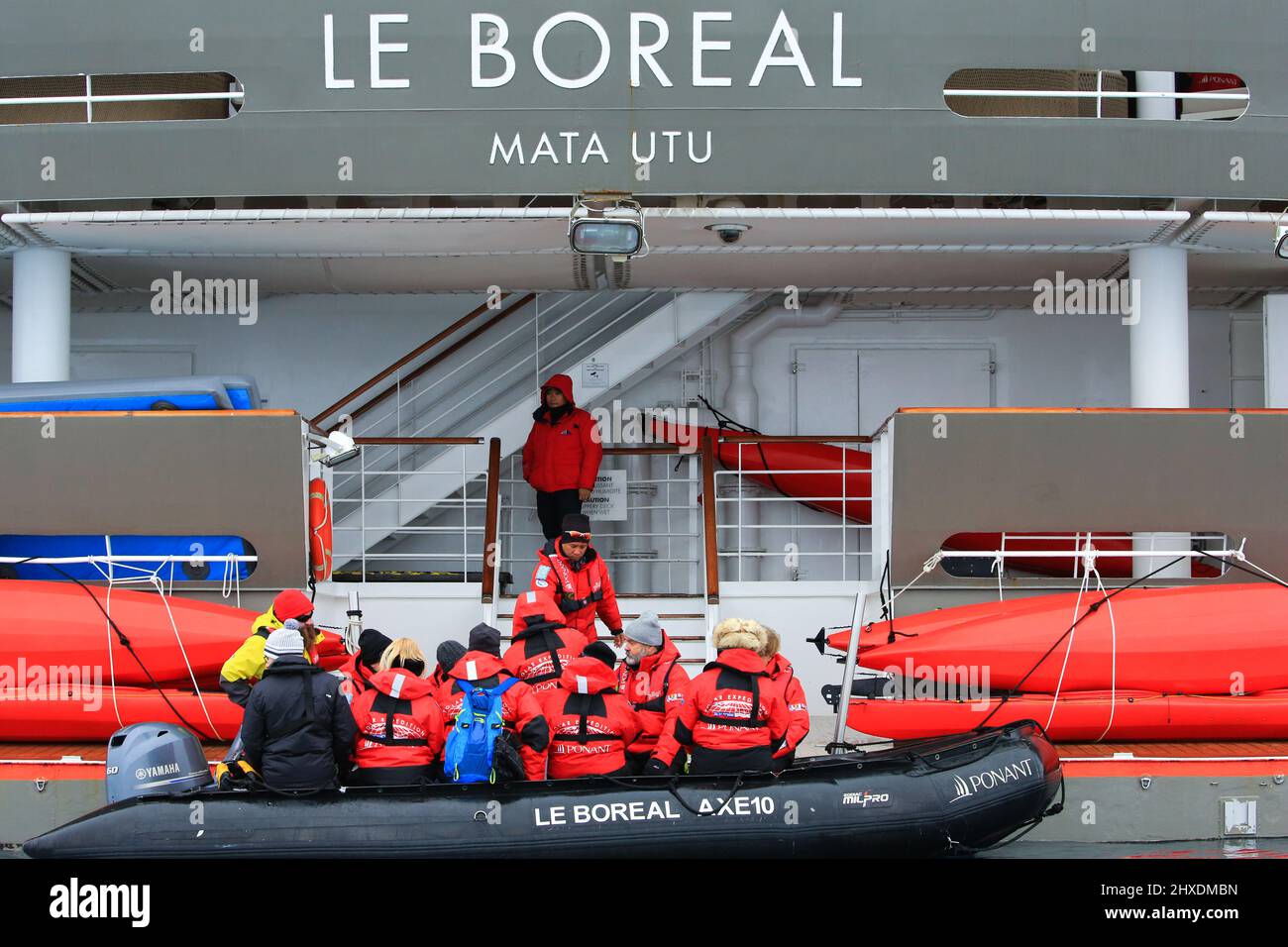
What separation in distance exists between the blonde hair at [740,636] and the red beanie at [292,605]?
6.87 ft

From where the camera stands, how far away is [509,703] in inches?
236

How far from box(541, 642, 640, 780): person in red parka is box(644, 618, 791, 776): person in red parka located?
0.69ft

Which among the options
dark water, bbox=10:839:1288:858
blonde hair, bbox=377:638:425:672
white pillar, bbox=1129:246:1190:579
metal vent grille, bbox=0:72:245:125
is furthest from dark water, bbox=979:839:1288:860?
metal vent grille, bbox=0:72:245:125

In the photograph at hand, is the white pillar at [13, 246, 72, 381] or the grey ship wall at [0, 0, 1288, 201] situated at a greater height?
the grey ship wall at [0, 0, 1288, 201]

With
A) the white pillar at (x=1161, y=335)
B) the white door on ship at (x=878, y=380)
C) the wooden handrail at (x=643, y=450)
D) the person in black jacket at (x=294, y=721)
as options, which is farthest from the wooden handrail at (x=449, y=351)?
the person in black jacket at (x=294, y=721)

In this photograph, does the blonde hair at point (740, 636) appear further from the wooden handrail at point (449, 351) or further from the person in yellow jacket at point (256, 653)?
the wooden handrail at point (449, 351)

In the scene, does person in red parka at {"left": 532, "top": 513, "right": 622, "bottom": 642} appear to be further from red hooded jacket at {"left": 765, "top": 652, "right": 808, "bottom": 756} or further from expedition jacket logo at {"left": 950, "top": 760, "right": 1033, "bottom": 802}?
expedition jacket logo at {"left": 950, "top": 760, "right": 1033, "bottom": 802}

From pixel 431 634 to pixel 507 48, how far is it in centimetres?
381

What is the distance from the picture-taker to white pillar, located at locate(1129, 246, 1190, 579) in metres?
8.50

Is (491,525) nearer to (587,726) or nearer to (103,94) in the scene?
(587,726)

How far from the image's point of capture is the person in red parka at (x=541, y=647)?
630 centimetres

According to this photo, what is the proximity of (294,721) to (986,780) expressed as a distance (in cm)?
319

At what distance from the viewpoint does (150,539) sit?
8227 millimetres

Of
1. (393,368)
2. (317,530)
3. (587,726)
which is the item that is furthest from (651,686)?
(393,368)
